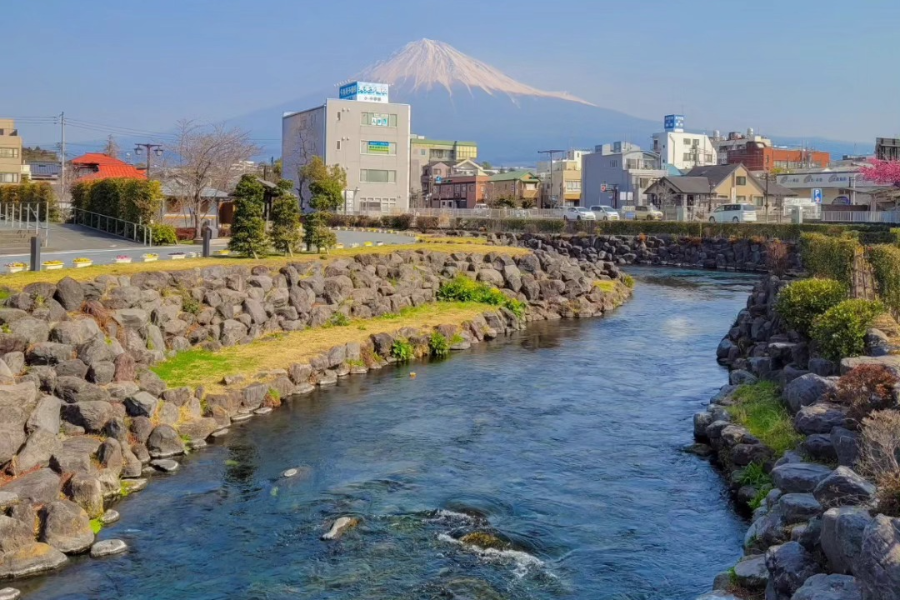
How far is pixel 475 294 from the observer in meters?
34.8

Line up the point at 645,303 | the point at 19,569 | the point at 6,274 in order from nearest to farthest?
the point at 19,569, the point at 6,274, the point at 645,303

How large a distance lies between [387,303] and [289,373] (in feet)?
31.0

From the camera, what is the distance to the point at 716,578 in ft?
35.3

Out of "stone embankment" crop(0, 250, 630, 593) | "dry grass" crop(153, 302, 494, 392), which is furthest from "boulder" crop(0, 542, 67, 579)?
"dry grass" crop(153, 302, 494, 392)

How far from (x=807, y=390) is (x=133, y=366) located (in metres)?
14.1

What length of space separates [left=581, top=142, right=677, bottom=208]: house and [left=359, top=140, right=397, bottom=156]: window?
29965 millimetres

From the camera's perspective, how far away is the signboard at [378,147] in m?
88.1

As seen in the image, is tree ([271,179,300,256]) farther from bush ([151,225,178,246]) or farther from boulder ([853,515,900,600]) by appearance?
boulder ([853,515,900,600])

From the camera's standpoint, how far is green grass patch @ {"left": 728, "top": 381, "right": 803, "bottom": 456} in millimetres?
15008

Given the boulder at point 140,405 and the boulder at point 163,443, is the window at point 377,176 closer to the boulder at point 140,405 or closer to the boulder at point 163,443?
the boulder at point 140,405

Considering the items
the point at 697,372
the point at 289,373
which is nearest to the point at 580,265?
the point at 697,372

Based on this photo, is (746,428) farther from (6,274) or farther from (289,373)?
(6,274)

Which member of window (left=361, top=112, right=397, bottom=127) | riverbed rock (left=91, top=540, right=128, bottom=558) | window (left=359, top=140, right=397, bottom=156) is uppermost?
window (left=361, top=112, right=397, bottom=127)

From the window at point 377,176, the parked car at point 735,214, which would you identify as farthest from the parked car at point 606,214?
the window at point 377,176
